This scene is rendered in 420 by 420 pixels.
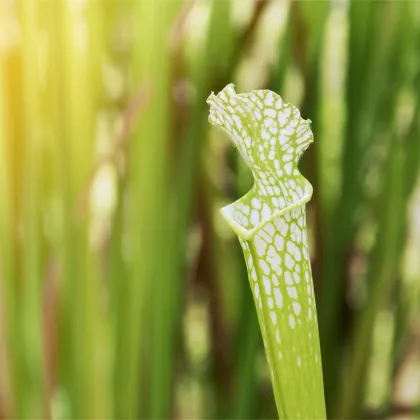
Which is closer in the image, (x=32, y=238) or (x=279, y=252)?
(x=279, y=252)

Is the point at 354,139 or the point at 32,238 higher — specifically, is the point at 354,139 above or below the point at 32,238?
above

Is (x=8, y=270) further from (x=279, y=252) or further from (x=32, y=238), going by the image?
(x=279, y=252)

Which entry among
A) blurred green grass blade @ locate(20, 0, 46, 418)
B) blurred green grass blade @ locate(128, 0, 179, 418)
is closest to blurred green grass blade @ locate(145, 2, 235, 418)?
blurred green grass blade @ locate(128, 0, 179, 418)

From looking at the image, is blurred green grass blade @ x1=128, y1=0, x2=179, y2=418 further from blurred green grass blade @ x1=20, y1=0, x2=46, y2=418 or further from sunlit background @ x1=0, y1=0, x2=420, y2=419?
blurred green grass blade @ x1=20, y1=0, x2=46, y2=418

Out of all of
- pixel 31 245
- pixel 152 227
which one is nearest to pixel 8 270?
pixel 31 245

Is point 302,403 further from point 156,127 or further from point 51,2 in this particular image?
point 51,2

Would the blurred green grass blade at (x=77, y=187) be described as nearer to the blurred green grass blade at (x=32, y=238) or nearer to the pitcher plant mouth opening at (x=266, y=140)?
the blurred green grass blade at (x=32, y=238)

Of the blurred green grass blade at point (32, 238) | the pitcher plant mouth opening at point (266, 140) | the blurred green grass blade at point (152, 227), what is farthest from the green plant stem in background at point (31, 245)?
the pitcher plant mouth opening at point (266, 140)
